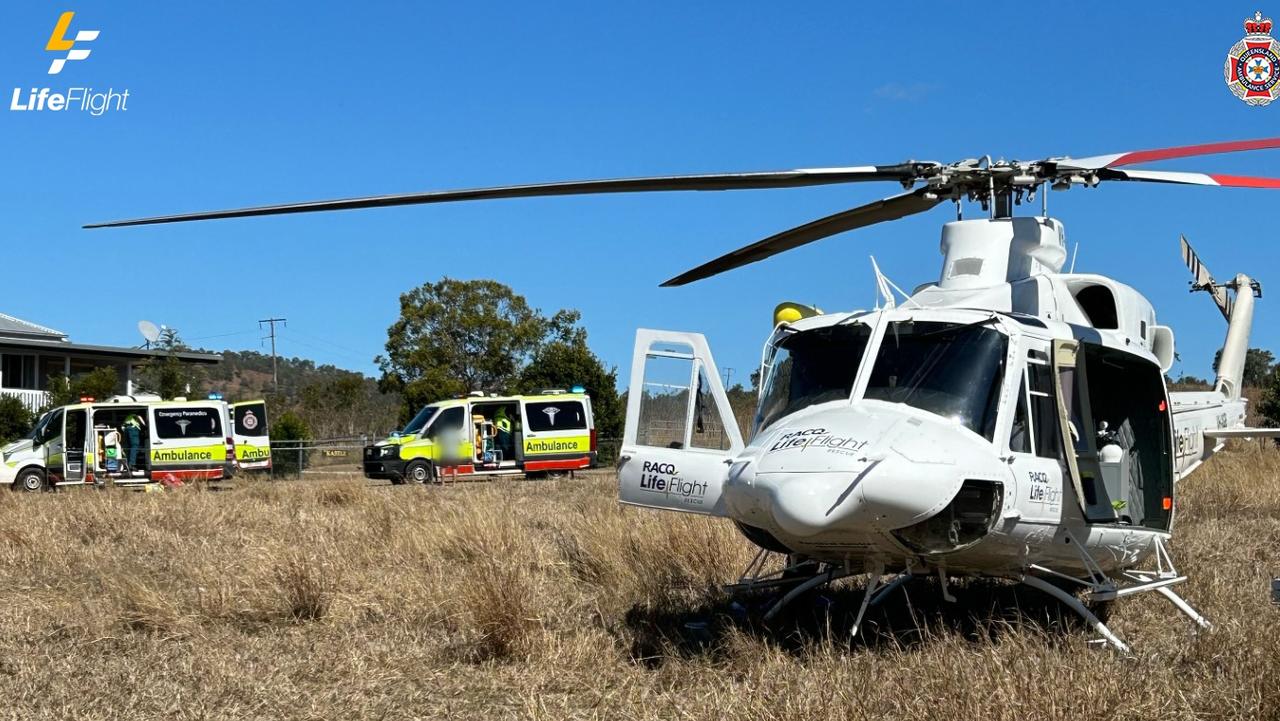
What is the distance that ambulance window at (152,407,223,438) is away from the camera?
2745cm

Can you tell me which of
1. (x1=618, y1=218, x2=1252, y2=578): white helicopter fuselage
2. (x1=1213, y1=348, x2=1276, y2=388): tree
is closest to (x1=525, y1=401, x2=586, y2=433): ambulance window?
(x1=618, y1=218, x2=1252, y2=578): white helicopter fuselage

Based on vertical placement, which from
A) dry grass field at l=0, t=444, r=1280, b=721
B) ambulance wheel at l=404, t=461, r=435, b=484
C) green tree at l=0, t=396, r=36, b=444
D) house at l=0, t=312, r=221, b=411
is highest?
house at l=0, t=312, r=221, b=411

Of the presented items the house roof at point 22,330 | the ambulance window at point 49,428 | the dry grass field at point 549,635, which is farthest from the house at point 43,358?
the dry grass field at point 549,635

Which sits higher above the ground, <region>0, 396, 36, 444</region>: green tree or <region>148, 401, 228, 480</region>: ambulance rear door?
<region>0, 396, 36, 444</region>: green tree

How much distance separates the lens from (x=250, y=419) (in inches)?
1152

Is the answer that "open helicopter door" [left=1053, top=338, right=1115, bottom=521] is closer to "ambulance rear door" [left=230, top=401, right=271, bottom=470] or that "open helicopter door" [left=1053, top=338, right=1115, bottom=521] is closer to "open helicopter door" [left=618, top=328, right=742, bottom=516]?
"open helicopter door" [left=618, top=328, right=742, bottom=516]

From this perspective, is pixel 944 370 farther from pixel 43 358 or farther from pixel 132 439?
pixel 43 358

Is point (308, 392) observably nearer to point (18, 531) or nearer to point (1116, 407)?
point (18, 531)

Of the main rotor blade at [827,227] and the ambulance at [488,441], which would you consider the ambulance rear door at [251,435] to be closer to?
the ambulance at [488,441]

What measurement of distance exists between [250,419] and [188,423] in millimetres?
1798

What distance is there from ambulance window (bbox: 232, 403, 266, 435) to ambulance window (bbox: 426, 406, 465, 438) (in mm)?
4102

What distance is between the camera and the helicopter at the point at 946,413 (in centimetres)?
638

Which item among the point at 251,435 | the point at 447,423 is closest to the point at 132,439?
the point at 251,435

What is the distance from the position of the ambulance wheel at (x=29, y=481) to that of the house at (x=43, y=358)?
13.0 metres
